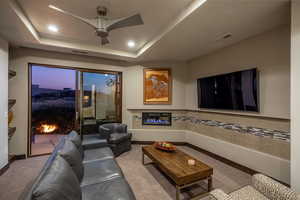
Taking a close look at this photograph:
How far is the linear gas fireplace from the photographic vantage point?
4500 millimetres

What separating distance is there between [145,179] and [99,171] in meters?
0.97

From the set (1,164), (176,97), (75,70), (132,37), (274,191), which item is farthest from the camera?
(176,97)

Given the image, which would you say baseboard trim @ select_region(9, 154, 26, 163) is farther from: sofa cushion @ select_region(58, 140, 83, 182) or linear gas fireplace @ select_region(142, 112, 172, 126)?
linear gas fireplace @ select_region(142, 112, 172, 126)

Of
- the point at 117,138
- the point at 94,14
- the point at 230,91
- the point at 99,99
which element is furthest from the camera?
the point at 99,99

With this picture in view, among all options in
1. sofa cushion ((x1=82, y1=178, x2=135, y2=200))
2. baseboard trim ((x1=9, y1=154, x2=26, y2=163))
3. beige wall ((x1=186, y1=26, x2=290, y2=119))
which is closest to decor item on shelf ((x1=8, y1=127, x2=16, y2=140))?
baseboard trim ((x1=9, y1=154, x2=26, y2=163))

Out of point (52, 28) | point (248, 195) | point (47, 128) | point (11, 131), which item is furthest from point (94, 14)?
point (47, 128)

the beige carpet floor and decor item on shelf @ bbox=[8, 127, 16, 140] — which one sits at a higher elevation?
decor item on shelf @ bbox=[8, 127, 16, 140]

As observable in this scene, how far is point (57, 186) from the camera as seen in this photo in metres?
1.04

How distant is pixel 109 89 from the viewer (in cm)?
449

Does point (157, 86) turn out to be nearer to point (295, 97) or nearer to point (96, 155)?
point (96, 155)

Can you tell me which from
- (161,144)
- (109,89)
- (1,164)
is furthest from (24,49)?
(161,144)

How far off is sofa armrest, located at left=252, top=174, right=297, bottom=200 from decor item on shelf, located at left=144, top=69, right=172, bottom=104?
123 inches

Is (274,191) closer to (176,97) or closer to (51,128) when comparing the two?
(176,97)

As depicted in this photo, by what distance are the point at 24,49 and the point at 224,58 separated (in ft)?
16.3
